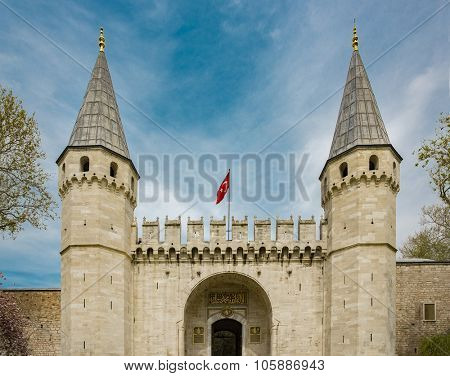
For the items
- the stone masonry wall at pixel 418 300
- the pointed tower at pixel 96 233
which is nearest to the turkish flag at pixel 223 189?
the pointed tower at pixel 96 233

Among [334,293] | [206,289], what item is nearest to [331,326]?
[334,293]

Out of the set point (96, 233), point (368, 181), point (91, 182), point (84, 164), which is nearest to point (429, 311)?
point (368, 181)

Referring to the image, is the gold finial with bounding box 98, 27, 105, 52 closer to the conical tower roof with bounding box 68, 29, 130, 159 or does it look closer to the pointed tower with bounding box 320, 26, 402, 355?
the conical tower roof with bounding box 68, 29, 130, 159

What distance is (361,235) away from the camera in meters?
20.1

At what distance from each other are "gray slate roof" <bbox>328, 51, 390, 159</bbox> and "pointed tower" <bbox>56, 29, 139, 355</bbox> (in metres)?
9.66

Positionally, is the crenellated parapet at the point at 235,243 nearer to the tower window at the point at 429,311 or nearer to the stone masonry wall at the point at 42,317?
the stone masonry wall at the point at 42,317

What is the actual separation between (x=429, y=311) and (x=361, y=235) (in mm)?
6559

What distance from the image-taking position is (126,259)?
21500mm

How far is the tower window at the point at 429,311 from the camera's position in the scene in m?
23.4

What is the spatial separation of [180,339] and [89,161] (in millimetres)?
8514

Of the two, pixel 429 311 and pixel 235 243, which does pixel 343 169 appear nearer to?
pixel 235 243

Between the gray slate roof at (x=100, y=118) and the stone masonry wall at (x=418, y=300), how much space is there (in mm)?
14378

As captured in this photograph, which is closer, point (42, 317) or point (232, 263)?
point (232, 263)

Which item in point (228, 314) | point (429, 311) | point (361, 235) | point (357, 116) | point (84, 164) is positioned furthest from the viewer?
point (429, 311)
